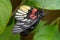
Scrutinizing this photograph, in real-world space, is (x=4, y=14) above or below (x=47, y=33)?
above

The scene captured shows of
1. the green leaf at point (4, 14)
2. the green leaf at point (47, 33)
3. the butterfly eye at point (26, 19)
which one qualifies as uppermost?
the green leaf at point (4, 14)

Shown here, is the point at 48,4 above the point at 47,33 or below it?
above

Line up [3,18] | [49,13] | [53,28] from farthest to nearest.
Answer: [49,13]
[53,28]
[3,18]

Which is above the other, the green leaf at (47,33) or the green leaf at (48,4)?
the green leaf at (48,4)

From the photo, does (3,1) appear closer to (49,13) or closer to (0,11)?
(0,11)


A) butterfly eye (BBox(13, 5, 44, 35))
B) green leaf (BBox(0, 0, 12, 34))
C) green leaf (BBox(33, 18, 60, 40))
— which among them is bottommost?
green leaf (BBox(33, 18, 60, 40))

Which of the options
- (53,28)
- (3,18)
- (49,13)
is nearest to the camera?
(3,18)

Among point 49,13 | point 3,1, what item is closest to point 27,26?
point 3,1

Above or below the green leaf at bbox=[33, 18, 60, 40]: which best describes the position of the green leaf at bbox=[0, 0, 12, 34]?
above
